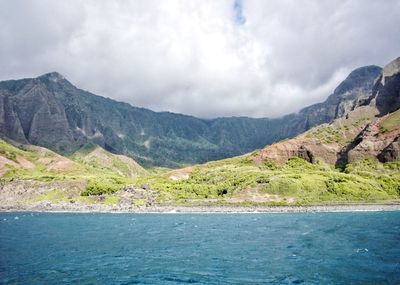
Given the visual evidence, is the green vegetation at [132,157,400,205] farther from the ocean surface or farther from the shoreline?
the ocean surface

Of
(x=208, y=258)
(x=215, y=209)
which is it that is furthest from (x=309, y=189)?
(x=208, y=258)

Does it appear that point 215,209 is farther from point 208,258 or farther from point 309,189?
point 208,258

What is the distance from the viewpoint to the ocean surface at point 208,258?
Answer: 140 feet

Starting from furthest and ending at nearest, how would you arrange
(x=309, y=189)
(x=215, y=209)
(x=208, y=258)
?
(x=309, y=189) < (x=215, y=209) < (x=208, y=258)

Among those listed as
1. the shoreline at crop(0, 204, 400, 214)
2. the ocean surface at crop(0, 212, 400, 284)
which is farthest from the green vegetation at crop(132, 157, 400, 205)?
the ocean surface at crop(0, 212, 400, 284)

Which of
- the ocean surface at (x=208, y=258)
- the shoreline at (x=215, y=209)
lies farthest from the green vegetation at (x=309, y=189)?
the ocean surface at (x=208, y=258)

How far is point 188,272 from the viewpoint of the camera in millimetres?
46250

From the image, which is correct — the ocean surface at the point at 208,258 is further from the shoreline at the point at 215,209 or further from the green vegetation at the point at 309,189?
the green vegetation at the point at 309,189

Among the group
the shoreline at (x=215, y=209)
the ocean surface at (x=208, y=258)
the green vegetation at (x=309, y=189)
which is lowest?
the ocean surface at (x=208, y=258)

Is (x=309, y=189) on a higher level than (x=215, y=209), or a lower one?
higher

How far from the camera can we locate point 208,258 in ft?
181

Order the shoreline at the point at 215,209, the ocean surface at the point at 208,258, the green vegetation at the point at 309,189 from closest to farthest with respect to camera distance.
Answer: the ocean surface at the point at 208,258 → the shoreline at the point at 215,209 → the green vegetation at the point at 309,189

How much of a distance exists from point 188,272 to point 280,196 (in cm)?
14001

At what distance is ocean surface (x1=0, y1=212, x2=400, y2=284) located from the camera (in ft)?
140
